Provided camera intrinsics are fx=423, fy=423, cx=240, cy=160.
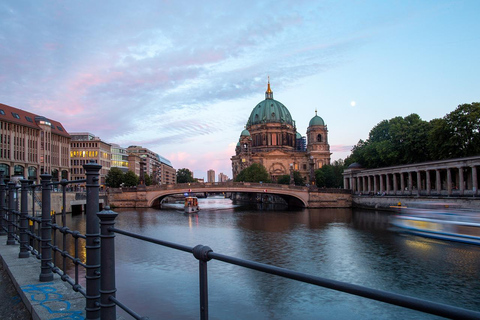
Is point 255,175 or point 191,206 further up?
point 255,175

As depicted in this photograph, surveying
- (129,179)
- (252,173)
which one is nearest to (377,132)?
(252,173)

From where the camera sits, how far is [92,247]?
192 inches

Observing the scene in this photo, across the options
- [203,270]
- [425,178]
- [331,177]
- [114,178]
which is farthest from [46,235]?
[331,177]

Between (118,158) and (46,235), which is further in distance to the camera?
(118,158)

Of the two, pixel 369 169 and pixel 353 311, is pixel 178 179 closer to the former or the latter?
pixel 369 169

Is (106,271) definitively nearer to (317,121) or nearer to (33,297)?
(33,297)

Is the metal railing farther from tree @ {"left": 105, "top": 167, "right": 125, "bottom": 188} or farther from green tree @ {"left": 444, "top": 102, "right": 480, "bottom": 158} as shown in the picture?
tree @ {"left": 105, "top": 167, "right": 125, "bottom": 188}

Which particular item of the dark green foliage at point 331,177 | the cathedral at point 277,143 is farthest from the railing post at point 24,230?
the cathedral at point 277,143

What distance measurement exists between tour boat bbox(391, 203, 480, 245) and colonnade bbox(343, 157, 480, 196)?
47.4ft

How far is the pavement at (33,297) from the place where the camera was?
5364mm

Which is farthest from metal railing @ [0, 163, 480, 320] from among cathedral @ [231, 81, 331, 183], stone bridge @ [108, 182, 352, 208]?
cathedral @ [231, 81, 331, 183]

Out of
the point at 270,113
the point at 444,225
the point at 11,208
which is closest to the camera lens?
the point at 11,208

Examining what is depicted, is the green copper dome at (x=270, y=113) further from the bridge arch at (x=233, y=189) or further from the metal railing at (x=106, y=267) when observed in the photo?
the metal railing at (x=106, y=267)

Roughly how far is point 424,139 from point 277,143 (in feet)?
261
